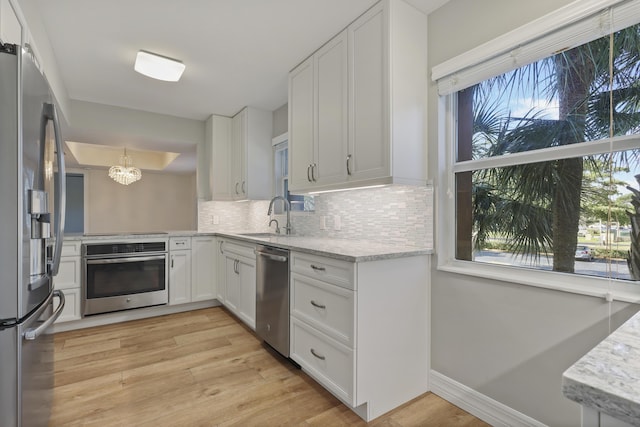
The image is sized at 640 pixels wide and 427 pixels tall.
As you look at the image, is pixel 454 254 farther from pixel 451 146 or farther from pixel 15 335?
pixel 15 335

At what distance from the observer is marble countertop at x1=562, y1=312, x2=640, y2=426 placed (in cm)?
43

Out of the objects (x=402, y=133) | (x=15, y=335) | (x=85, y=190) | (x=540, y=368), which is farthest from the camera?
(x=85, y=190)

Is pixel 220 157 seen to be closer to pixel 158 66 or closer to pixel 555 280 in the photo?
pixel 158 66

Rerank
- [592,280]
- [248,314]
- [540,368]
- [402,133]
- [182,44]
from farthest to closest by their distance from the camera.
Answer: [248,314] < [182,44] < [402,133] < [540,368] < [592,280]

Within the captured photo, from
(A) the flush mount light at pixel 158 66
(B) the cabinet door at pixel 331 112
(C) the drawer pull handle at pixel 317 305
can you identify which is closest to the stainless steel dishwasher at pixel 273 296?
(C) the drawer pull handle at pixel 317 305

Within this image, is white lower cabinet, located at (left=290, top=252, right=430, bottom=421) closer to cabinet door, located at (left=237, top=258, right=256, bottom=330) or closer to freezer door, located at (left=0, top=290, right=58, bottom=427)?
cabinet door, located at (left=237, top=258, right=256, bottom=330)

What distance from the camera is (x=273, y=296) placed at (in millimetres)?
2469

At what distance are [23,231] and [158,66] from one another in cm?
194

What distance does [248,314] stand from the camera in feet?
9.75

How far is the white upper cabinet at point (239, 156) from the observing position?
12.5 feet

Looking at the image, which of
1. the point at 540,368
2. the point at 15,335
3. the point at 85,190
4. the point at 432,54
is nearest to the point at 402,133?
the point at 432,54

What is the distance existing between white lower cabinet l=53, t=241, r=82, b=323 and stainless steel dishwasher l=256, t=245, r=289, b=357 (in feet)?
6.24

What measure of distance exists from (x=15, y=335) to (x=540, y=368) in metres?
2.20

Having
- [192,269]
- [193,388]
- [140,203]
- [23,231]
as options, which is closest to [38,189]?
[23,231]
